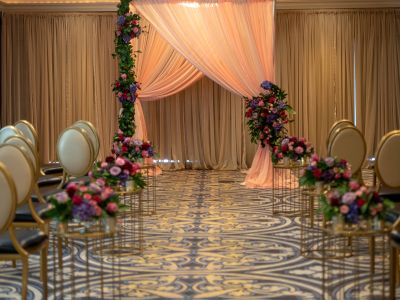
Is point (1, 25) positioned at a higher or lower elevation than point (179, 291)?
higher

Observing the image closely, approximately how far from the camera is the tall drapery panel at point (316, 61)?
43.3 feet

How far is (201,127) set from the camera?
13.5m

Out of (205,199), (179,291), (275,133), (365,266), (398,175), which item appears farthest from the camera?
(275,133)

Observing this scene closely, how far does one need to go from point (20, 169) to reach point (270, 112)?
560 cm

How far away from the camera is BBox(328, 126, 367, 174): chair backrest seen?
23.7 ft

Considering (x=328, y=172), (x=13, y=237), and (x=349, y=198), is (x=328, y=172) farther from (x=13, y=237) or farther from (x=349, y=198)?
(x=13, y=237)

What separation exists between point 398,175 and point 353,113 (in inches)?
280

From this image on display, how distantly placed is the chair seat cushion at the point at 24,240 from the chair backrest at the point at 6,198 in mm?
142

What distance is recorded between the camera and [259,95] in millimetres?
10789

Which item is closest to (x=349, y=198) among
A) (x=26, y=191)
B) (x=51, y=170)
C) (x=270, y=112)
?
(x=26, y=191)

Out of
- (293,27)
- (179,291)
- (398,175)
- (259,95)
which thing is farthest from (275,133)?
(179,291)

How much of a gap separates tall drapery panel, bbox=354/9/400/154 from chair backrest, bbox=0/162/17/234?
31.7 feet

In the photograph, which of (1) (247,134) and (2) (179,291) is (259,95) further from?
(2) (179,291)

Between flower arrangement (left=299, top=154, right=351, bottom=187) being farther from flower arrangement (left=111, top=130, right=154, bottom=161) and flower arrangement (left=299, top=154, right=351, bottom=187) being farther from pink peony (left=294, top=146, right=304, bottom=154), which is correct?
flower arrangement (left=111, top=130, right=154, bottom=161)
